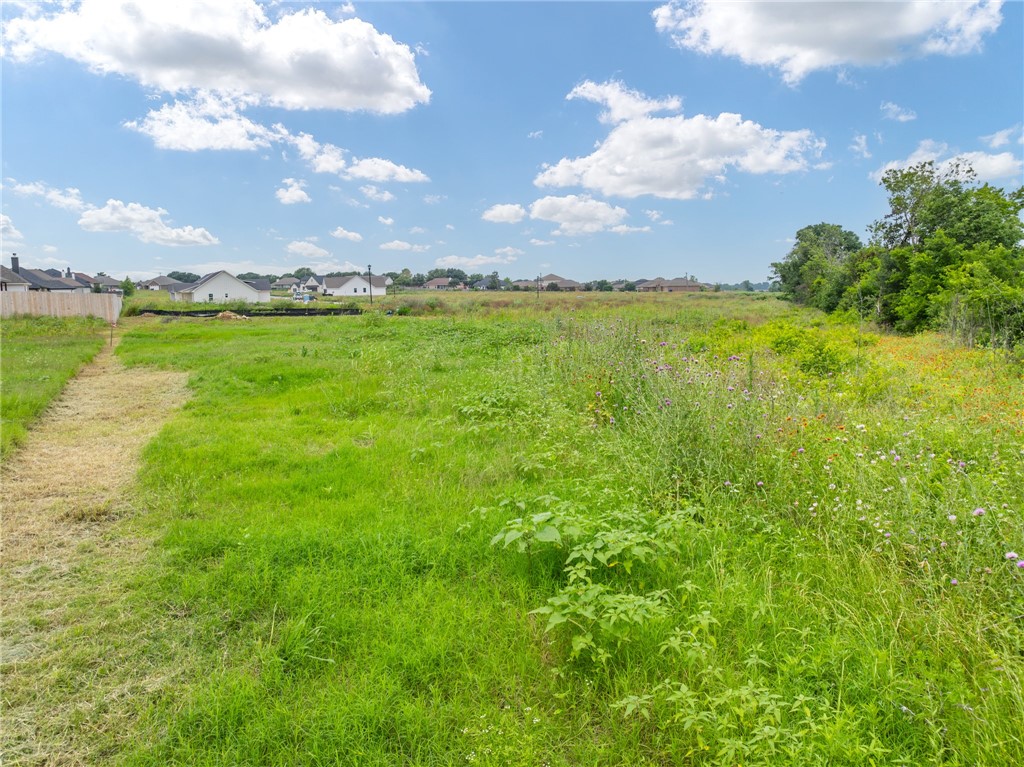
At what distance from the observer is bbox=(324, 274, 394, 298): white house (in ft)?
271

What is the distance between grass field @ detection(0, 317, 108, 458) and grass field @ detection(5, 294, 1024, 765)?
2974 millimetres

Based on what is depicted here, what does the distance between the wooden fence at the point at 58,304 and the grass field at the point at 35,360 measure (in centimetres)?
114

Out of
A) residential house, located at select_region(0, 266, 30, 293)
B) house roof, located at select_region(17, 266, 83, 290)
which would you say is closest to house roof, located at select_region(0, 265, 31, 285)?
residential house, located at select_region(0, 266, 30, 293)

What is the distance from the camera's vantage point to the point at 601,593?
2.62 m

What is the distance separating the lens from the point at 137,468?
5.05m

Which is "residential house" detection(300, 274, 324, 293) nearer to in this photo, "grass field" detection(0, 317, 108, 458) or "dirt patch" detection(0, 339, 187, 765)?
"grass field" detection(0, 317, 108, 458)

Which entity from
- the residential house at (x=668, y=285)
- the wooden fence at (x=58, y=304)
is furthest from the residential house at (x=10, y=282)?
the residential house at (x=668, y=285)

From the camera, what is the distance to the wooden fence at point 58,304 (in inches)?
837

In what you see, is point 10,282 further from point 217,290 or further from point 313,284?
point 313,284

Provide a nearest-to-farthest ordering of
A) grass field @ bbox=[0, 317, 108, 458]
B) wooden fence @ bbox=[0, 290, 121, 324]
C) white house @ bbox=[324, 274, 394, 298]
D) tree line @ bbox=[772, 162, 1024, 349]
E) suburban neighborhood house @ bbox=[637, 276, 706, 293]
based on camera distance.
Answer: grass field @ bbox=[0, 317, 108, 458]
tree line @ bbox=[772, 162, 1024, 349]
wooden fence @ bbox=[0, 290, 121, 324]
white house @ bbox=[324, 274, 394, 298]
suburban neighborhood house @ bbox=[637, 276, 706, 293]

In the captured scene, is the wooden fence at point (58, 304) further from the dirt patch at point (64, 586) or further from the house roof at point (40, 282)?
the house roof at point (40, 282)

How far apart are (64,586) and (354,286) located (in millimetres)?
84715

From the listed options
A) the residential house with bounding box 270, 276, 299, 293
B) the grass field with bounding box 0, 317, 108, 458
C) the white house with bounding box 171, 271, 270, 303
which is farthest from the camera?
the residential house with bounding box 270, 276, 299, 293

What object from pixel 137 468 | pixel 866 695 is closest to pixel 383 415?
pixel 137 468
